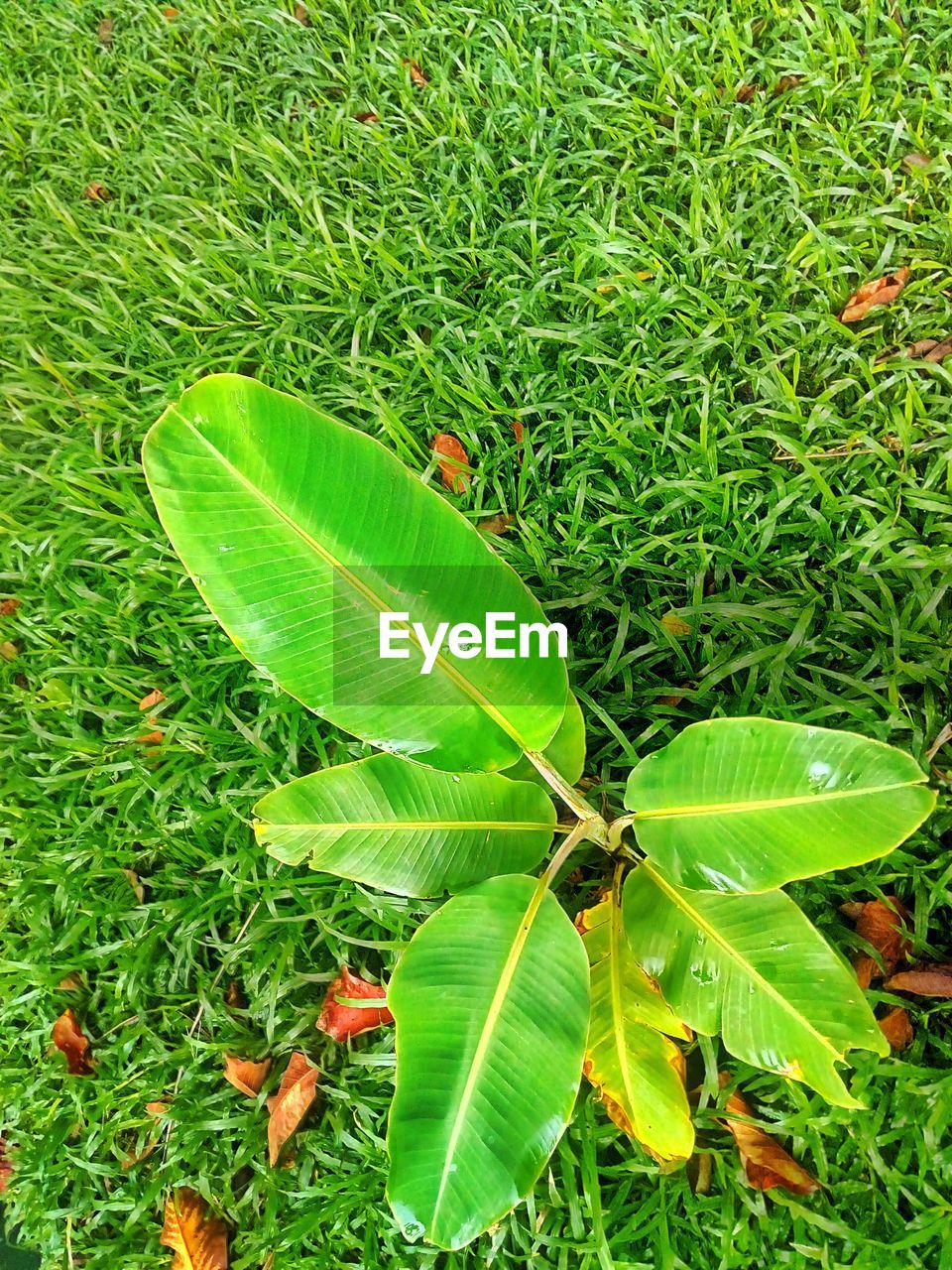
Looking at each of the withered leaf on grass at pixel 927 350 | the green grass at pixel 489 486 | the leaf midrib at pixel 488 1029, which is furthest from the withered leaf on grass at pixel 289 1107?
the withered leaf on grass at pixel 927 350

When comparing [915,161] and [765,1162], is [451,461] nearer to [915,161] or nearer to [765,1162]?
[915,161]

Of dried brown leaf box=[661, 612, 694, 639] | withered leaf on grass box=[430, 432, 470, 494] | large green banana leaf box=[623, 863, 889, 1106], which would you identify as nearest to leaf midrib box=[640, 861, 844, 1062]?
large green banana leaf box=[623, 863, 889, 1106]

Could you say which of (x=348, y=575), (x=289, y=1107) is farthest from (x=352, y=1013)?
(x=348, y=575)

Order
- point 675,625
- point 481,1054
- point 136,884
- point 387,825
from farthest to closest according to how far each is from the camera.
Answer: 1. point 136,884
2. point 675,625
3. point 387,825
4. point 481,1054

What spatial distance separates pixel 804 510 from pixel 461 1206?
3.67 ft

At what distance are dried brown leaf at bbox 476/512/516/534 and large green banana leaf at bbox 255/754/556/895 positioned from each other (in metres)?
0.57

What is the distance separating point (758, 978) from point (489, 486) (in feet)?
3.16

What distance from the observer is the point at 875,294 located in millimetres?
1491

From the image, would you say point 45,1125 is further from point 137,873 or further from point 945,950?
point 945,950

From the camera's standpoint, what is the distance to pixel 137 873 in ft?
5.03

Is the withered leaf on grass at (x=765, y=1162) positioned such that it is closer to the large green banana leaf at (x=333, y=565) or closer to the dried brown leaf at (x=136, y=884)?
the large green banana leaf at (x=333, y=565)

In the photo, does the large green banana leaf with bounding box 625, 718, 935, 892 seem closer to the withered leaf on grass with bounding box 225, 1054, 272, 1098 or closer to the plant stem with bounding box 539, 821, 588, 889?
the plant stem with bounding box 539, 821, 588, 889

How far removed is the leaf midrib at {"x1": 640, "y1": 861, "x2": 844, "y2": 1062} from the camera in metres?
0.94

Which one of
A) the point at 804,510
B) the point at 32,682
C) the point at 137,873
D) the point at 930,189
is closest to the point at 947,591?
the point at 804,510
